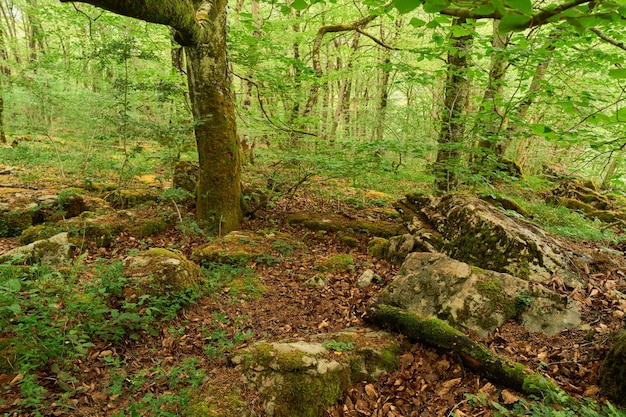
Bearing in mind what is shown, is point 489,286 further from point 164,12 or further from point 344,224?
point 164,12

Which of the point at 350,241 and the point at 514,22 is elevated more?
the point at 514,22

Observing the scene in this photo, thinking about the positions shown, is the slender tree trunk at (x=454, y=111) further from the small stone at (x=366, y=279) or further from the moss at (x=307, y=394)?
the moss at (x=307, y=394)

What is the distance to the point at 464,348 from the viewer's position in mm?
3033

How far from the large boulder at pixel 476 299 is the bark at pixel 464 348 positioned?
0.42m

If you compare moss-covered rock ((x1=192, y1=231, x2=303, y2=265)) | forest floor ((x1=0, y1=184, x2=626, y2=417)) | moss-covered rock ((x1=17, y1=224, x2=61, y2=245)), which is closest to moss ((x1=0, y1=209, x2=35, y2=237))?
moss-covered rock ((x1=17, y1=224, x2=61, y2=245))

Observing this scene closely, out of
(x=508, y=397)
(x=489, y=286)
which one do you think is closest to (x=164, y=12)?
(x=508, y=397)

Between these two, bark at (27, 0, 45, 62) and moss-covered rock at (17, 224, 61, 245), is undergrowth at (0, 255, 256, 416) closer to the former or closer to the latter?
moss-covered rock at (17, 224, 61, 245)

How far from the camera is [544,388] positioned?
2.46 metres

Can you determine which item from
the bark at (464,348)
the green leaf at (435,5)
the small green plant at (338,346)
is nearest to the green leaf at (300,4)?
the green leaf at (435,5)

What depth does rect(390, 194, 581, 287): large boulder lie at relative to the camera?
437 cm

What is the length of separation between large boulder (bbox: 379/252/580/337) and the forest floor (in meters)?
0.14

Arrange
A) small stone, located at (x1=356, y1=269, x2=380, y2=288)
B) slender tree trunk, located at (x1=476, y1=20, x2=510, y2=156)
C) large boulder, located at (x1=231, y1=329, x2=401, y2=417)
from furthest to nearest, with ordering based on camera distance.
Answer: slender tree trunk, located at (x1=476, y1=20, x2=510, y2=156), small stone, located at (x1=356, y1=269, x2=380, y2=288), large boulder, located at (x1=231, y1=329, x2=401, y2=417)

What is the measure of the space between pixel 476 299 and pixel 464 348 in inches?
36.0

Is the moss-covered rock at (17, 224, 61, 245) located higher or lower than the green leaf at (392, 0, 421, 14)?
lower
